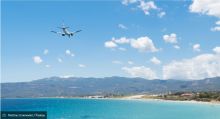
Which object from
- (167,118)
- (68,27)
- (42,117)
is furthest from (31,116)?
(167,118)

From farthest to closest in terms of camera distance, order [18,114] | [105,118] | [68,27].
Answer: [105,118]
[68,27]
[18,114]

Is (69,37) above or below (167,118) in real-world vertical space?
above

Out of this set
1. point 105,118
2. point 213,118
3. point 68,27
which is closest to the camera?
point 68,27

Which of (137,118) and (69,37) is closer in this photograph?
(69,37)

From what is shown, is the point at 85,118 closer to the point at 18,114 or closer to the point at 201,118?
the point at 201,118

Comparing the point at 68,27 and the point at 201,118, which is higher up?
the point at 68,27

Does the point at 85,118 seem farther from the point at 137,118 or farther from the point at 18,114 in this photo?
the point at 18,114

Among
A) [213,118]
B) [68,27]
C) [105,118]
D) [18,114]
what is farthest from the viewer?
[105,118]

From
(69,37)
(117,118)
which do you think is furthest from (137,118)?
(69,37)

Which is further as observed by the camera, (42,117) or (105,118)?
(105,118)
